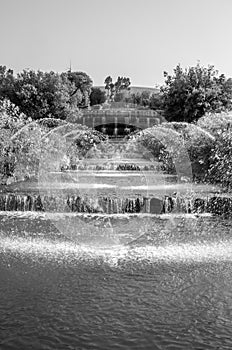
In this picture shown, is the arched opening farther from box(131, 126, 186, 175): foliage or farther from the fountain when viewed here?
the fountain

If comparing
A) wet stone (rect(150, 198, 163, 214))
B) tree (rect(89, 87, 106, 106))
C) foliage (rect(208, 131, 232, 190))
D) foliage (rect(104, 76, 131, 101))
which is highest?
foliage (rect(104, 76, 131, 101))

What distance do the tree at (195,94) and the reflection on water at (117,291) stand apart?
21.6m

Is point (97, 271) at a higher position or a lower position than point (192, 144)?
lower

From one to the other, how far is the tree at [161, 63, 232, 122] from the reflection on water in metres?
21.6

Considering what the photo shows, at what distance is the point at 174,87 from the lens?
32.3 metres

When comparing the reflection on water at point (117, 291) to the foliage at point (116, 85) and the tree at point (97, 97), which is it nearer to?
the tree at point (97, 97)

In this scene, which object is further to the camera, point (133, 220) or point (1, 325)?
point (133, 220)

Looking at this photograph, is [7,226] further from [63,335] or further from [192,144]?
[192,144]

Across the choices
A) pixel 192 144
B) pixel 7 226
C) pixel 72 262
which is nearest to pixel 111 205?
pixel 7 226

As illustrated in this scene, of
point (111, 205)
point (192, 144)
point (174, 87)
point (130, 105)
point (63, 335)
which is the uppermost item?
point (130, 105)

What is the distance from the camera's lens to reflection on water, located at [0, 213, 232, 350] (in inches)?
213

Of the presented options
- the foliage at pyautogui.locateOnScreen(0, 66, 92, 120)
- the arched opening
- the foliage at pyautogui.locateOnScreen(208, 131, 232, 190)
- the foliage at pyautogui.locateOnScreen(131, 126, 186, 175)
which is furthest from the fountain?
the arched opening

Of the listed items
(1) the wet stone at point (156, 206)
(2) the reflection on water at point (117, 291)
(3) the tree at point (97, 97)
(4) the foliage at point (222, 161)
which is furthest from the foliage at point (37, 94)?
(3) the tree at point (97, 97)

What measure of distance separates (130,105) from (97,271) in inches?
3431
